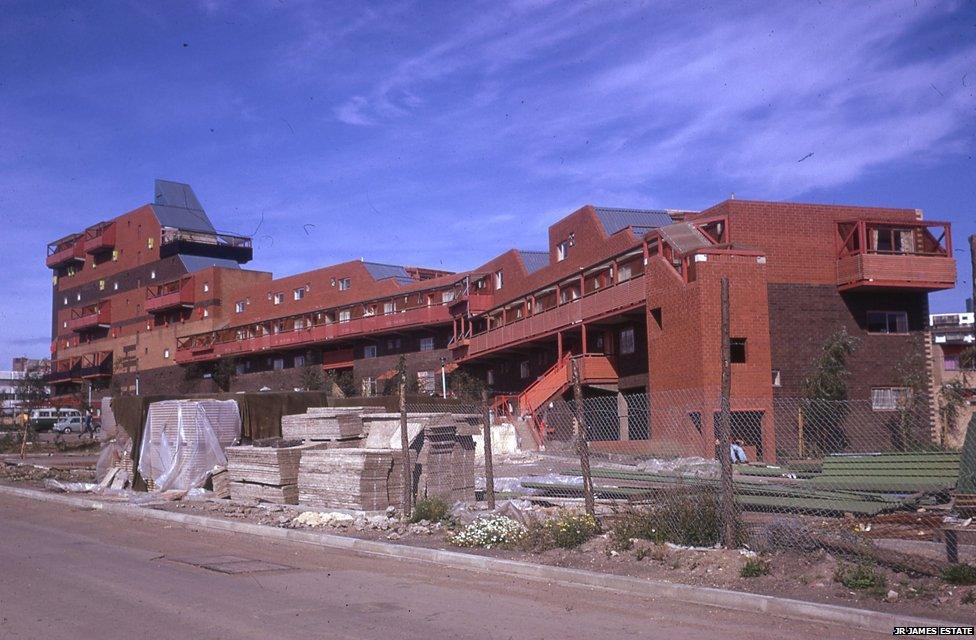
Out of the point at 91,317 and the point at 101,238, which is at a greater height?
the point at 101,238

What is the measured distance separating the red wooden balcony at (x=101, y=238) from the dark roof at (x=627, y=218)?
210 feet

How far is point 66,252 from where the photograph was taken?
95812 mm

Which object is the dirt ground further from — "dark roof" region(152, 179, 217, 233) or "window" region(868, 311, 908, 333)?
"dark roof" region(152, 179, 217, 233)

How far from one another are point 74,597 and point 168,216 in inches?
3238

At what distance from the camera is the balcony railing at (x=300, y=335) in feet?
193

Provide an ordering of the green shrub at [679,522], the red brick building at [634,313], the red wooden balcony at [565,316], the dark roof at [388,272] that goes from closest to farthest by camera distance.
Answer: the green shrub at [679,522]
the red brick building at [634,313]
the red wooden balcony at [565,316]
the dark roof at [388,272]

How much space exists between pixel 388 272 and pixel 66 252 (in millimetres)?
47206

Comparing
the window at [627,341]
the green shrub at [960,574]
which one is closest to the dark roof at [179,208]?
the window at [627,341]

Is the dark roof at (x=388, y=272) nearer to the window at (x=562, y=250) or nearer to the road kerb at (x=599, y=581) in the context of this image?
the window at (x=562, y=250)

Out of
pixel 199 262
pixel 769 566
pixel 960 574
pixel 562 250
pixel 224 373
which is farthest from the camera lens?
pixel 199 262

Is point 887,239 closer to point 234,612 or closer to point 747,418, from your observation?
point 747,418

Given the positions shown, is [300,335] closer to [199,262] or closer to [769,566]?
[199,262]

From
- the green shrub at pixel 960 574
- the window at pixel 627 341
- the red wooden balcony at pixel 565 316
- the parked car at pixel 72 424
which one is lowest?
the green shrub at pixel 960 574

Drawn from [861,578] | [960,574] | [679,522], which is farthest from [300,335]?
[960,574]
